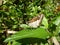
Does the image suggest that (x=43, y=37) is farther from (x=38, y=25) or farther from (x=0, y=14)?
(x=0, y=14)

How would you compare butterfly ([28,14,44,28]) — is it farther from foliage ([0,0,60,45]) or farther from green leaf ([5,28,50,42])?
green leaf ([5,28,50,42])

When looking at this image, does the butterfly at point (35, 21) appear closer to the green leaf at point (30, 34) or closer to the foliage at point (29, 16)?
the foliage at point (29, 16)

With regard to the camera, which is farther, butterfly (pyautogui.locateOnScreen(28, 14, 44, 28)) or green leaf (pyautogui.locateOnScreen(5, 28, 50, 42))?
butterfly (pyautogui.locateOnScreen(28, 14, 44, 28))

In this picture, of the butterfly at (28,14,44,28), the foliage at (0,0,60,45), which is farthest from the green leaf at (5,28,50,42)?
the butterfly at (28,14,44,28)

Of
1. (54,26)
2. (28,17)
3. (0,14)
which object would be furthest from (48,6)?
(0,14)

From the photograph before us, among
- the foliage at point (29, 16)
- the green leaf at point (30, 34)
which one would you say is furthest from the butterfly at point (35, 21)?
the green leaf at point (30, 34)

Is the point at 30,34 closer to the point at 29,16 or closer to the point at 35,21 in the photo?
the point at 35,21

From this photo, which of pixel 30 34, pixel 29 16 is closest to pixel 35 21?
pixel 29 16

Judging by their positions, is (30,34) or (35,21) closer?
(30,34)

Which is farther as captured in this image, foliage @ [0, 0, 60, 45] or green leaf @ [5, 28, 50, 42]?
foliage @ [0, 0, 60, 45]

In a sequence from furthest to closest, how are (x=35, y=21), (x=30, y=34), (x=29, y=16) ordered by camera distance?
1. (x=29, y=16)
2. (x=35, y=21)
3. (x=30, y=34)

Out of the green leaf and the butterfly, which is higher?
the butterfly

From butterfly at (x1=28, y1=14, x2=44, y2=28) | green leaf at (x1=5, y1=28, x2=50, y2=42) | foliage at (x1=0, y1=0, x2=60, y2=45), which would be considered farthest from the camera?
butterfly at (x1=28, y1=14, x2=44, y2=28)

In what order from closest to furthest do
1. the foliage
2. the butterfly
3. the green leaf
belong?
the green leaf
the foliage
the butterfly
